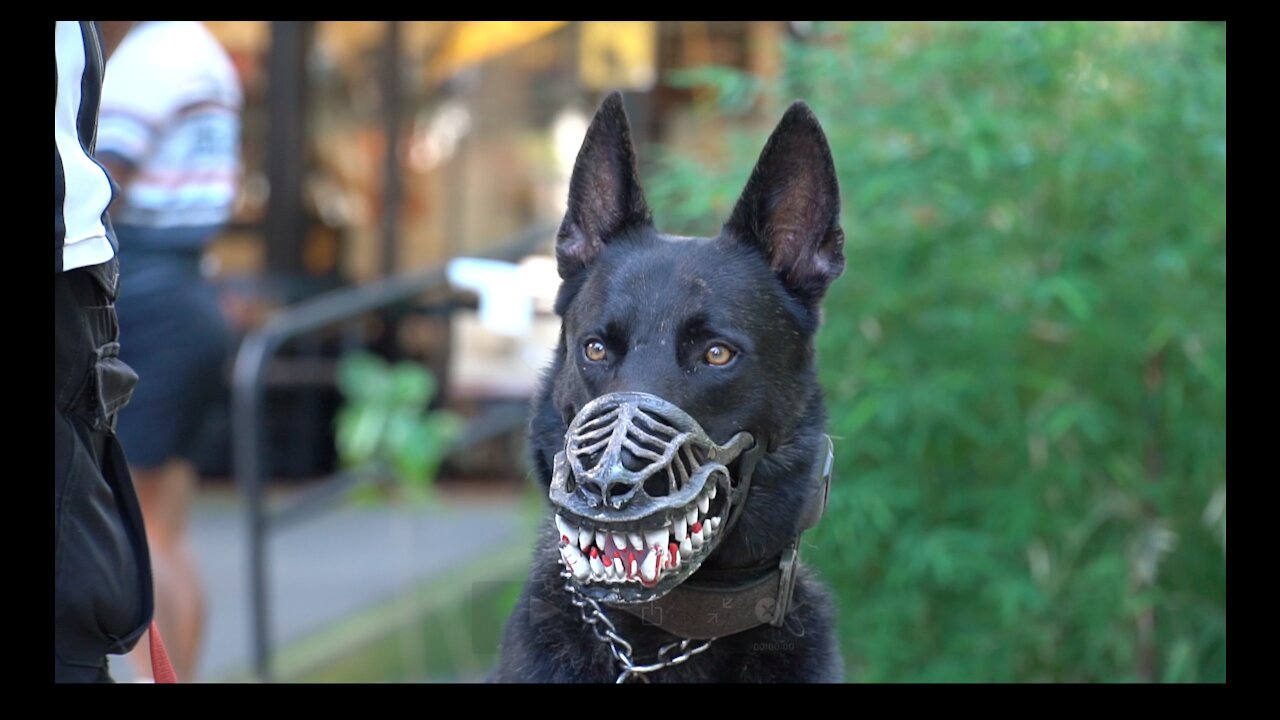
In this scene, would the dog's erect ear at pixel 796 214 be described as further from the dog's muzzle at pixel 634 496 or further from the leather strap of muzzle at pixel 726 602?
the dog's muzzle at pixel 634 496

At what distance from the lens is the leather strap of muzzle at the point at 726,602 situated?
2.18 metres

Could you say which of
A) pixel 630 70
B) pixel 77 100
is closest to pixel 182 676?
pixel 77 100

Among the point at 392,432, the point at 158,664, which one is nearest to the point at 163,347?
the point at 392,432

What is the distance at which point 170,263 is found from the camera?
3.72m

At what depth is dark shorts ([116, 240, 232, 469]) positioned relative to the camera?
3.62 metres

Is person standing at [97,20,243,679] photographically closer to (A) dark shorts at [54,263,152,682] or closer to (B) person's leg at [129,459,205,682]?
(B) person's leg at [129,459,205,682]

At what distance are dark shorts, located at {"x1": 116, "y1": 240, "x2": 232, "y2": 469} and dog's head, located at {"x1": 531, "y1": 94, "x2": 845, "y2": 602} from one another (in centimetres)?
172

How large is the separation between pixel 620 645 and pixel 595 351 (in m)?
0.53

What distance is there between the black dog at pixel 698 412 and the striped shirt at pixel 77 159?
743 millimetres

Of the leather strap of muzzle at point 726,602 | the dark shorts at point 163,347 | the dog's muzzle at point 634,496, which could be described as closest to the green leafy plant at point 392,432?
the dark shorts at point 163,347

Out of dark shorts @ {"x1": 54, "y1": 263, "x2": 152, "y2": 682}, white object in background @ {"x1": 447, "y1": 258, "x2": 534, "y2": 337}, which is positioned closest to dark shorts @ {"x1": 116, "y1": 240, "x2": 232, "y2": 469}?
white object in background @ {"x1": 447, "y1": 258, "x2": 534, "y2": 337}
